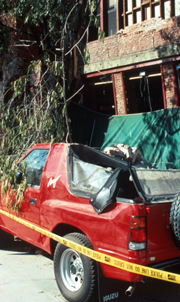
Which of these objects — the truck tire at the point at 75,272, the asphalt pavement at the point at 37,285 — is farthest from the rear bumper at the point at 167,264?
the truck tire at the point at 75,272

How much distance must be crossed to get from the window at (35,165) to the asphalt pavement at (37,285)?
52.8 inches

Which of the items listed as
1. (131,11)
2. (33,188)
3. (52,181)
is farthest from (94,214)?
(131,11)

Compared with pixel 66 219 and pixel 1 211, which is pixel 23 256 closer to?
pixel 1 211

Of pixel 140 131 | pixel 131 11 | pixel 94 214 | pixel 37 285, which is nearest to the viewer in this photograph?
pixel 94 214

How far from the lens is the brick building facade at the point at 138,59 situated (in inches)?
452

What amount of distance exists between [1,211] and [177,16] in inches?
362

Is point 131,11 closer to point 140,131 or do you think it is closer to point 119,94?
point 119,94

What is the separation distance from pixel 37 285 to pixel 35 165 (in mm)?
1761

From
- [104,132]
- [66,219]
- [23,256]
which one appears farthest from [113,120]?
[66,219]

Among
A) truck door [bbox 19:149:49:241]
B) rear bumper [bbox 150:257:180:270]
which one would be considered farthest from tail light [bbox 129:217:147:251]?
truck door [bbox 19:149:49:241]

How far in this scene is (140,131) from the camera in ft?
37.2

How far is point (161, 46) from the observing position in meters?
11.6

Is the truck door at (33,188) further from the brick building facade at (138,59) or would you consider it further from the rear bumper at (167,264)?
the brick building facade at (138,59)

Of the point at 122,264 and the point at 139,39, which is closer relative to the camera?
the point at 122,264
